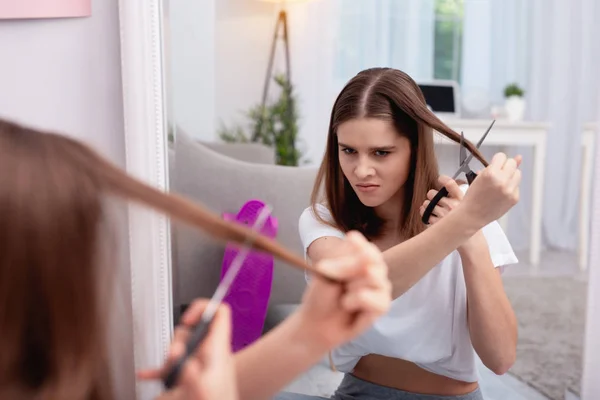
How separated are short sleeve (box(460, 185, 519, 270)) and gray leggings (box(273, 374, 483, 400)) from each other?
7.7 inches

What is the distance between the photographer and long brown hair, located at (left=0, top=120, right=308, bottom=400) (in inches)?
14.4

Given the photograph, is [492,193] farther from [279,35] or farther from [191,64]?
[279,35]

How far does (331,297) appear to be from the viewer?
0.41m

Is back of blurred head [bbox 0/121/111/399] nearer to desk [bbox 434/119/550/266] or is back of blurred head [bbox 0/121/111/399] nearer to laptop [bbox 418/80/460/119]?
desk [bbox 434/119/550/266]

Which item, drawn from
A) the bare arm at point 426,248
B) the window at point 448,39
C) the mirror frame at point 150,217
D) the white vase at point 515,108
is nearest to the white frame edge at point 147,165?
the mirror frame at point 150,217

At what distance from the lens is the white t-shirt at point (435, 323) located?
84 centimetres

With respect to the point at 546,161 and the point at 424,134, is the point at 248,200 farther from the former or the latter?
Result: the point at 546,161

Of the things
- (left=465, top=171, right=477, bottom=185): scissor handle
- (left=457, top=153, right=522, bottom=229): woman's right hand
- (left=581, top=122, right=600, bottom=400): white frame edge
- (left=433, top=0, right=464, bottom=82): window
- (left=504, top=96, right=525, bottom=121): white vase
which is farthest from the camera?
(left=433, top=0, right=464, bottom=82): window

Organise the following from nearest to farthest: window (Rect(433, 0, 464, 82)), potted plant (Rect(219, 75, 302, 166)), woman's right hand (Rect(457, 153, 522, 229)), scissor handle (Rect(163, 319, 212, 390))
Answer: scissor handle (Rect(163, 319, 212, 390)) < woman's right hand (Rect(457, 153, 522, 229)) < potted plant (Rect(219, 75, 302, 166)) < window (Rect(433, 0, 464, 82))

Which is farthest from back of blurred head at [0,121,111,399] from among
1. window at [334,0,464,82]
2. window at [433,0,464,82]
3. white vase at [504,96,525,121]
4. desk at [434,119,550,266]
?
window at [433,0,464,82]

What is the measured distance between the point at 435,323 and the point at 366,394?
0.14 metres

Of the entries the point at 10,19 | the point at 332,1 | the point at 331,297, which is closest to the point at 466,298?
the point at 331,297

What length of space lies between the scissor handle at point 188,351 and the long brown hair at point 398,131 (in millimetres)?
482

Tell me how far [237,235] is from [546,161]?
1294 mm
